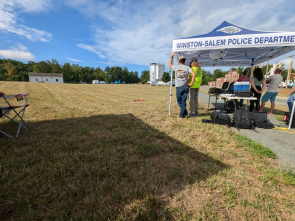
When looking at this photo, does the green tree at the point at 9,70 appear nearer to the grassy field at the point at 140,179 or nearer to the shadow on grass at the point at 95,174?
the grassy field at the point at 140,179

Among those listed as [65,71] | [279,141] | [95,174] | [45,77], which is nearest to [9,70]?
[45,77]

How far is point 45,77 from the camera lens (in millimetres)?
63625

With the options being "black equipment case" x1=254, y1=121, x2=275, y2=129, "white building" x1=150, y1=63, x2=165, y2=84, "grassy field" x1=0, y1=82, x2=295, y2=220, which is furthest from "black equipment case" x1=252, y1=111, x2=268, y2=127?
"white building" x1=150, y1=63, x2=165, y2=84

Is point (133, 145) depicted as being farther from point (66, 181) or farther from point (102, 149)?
point (66, 181)

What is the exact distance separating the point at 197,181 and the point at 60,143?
2695 millimetres

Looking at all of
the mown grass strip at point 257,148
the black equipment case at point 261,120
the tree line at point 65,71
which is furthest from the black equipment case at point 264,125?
the tree line at point 65,71

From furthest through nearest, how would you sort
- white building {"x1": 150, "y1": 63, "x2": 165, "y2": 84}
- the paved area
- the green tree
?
white building {"x1": 150, "y1": 63, "x2": 165, "y2": 84} → the green tree → the paved area

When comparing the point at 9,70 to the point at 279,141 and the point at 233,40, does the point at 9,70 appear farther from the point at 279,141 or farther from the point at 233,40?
the point at 279,141

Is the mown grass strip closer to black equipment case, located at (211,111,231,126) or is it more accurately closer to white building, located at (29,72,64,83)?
black equipment case, located at (211,111,231,126)

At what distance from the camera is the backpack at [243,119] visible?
4180 millimetres

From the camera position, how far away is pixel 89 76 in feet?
254

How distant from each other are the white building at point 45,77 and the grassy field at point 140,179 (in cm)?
7432

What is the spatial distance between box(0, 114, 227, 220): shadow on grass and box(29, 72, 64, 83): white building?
Answer: 74.5m

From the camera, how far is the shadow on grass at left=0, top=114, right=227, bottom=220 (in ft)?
4.78
